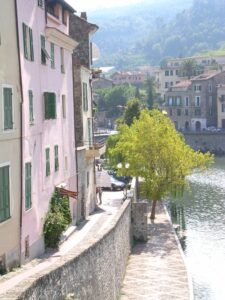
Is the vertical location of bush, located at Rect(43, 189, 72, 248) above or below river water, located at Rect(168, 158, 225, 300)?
above

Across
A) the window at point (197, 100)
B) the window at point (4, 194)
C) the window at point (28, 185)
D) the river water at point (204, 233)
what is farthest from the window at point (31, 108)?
the window at point (197, 100)

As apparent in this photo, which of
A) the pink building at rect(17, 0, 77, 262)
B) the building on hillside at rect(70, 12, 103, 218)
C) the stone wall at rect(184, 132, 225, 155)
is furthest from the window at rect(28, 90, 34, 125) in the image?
the stone wall at rect(184, 132, 225, 155)

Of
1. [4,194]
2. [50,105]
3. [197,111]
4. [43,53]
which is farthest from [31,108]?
[197,111]

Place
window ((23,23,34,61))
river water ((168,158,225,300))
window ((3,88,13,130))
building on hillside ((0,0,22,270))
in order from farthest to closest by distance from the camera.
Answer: river water ((168,158,225,300)), window ((23,23,34,61)), window ((3,88,13,130)), building on hillside ((0,0,22,270))

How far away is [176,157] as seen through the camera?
1674 inches

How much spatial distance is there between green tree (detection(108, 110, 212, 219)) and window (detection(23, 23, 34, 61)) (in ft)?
58.2

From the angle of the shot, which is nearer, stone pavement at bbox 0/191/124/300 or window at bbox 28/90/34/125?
stone pavement at bbox 0/191/124/300

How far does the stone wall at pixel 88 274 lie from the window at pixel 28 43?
802 cm

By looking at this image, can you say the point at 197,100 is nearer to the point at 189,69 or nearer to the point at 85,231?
the point at 189,69

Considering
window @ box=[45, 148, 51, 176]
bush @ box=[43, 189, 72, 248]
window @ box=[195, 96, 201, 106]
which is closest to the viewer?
bush @ box=[43, 189, 72, 248]

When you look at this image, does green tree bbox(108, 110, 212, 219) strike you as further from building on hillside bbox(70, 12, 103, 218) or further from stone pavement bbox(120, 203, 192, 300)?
stone pavement bbox(120, 203, 192, 300)

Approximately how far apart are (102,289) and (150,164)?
75.4 feet

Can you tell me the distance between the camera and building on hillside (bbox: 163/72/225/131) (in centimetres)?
13475

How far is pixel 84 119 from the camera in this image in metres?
40.8
